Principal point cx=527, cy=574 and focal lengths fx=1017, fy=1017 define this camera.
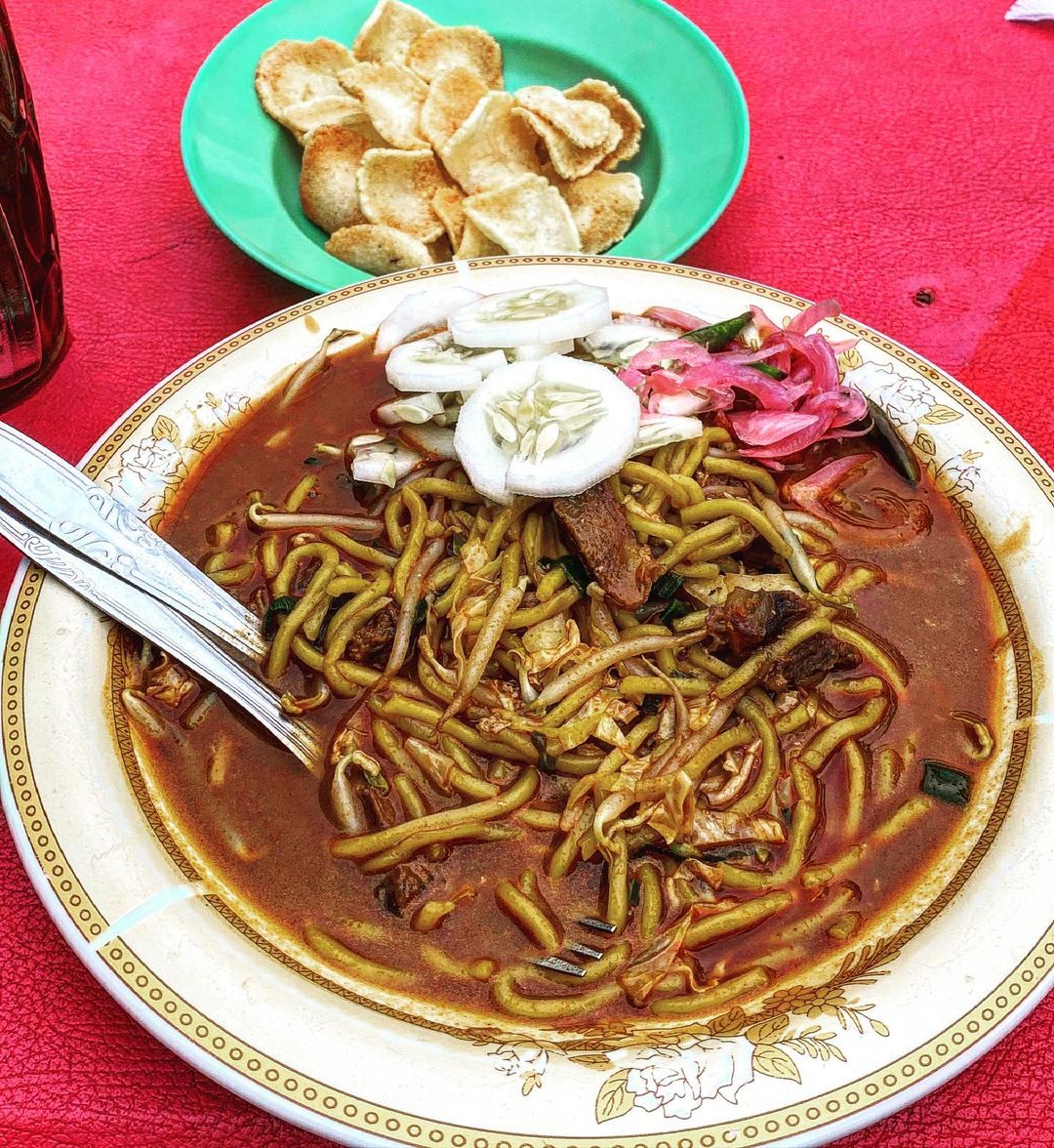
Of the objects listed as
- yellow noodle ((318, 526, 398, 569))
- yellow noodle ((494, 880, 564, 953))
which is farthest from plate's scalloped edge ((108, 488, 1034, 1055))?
yellow noodle ((318, 526, 398, 569))

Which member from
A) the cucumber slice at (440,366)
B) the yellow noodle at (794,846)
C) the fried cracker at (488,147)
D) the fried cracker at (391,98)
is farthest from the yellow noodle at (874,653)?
the fried cracker at (391,98)

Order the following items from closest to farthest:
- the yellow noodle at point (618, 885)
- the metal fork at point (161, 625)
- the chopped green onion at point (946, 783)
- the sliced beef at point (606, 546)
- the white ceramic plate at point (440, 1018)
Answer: the white ceramic plate at point (440, 1018)
the yellow noodle at point (618, 885)
the chopped green onion at point (946, 783)
the metal fork at point (161, 625)
the sliced beef at point (606, 546)

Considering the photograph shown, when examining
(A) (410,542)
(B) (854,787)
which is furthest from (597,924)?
(A) (410,542)

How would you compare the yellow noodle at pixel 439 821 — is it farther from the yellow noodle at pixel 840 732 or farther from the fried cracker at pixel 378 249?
the fried cracker at pixel 378 249

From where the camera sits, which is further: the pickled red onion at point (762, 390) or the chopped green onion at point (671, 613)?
the pickled red onion at point (762, 390)

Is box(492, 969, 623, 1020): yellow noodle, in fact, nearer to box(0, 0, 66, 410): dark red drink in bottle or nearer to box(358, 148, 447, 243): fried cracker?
box(0, 0, 66, 410): dark red drink in bottle

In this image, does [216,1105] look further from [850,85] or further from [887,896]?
[850,85]

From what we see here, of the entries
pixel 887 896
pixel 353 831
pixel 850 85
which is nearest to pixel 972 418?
pixel 887 896

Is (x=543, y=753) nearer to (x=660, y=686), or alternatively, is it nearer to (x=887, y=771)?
(x=660, y=686)
